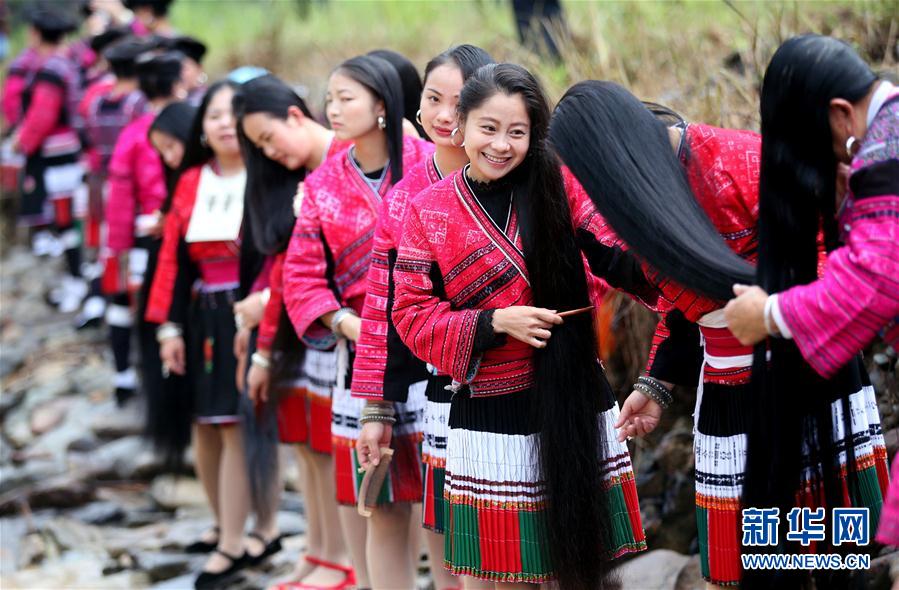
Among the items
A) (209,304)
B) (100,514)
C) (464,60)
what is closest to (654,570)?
(464,60)

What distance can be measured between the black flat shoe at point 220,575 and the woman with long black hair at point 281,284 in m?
0.49

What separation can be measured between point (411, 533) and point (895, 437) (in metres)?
1.62

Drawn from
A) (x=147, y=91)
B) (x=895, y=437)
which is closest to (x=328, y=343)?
(x=895, y=437)

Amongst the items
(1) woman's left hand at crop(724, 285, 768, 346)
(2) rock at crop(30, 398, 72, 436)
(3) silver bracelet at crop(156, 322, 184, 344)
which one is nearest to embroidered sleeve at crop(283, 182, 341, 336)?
→ (3) silver bracelet at crop(156, 322, 184, 344)

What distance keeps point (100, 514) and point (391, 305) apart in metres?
3.35

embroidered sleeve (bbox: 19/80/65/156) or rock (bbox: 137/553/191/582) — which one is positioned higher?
embroidered sleeve (bbox: 19/80/65/156)

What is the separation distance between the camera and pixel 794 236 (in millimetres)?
2564

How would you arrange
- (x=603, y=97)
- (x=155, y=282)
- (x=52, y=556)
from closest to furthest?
1. (x=603, y=97)
2. (x=155, y=282)
3. (x=52, y=556)

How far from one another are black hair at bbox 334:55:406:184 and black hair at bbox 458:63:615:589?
0.83 m

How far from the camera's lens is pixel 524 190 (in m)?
3.01

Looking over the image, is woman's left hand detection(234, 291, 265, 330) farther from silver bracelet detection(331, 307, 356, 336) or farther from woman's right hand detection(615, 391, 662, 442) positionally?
woman's right hand detection(615, 391, 662, 442)

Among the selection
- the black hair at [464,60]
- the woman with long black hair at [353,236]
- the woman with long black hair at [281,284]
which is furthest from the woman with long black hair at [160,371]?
the black hair at [464,60]

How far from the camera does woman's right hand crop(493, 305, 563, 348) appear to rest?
2.88 meters

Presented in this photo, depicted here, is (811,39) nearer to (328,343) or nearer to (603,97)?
(603,97)
